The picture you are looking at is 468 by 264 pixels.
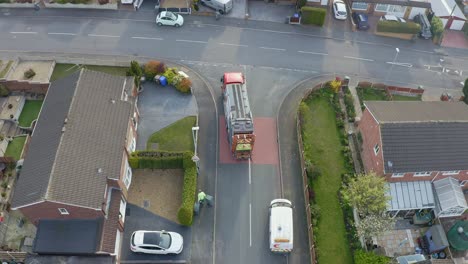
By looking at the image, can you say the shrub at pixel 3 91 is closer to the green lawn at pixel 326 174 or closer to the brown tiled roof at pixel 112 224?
the brown tiled roof at pixel 112 224

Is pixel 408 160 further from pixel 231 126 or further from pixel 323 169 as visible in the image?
pixel 231 126

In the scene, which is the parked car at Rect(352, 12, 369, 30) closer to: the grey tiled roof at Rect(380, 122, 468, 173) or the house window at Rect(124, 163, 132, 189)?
the grey tiled roof at Rect(380, 122, 468, 173)

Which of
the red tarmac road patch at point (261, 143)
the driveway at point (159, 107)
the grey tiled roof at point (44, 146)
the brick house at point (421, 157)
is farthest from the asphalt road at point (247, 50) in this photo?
the grey tiled roof at point (44, 146)

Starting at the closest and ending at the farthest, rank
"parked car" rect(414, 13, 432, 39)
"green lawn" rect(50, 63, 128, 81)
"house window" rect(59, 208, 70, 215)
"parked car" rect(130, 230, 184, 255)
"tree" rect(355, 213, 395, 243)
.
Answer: "house window" rect(59, 208, 70, 215)
"parked car" rect(130, 230, 184, 255)
"tree" rect(355, 213, 395, 243)
"green lawn" rect(50, 63, 128, 81)
"parked car" rect(414, 13, 432, 39)

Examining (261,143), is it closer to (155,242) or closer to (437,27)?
(155,242)

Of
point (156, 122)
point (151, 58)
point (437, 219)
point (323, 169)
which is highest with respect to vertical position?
point (151, 58)

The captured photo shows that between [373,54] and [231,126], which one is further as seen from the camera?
[373,54]

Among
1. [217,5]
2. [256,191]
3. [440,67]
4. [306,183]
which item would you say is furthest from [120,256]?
[440,67]

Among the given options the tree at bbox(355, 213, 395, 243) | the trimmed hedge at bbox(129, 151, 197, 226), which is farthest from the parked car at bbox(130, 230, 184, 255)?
the tree at bbox(355, 213, 395, 243)

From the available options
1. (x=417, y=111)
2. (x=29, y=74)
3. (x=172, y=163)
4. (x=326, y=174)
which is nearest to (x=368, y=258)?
(x=326, y=174)
